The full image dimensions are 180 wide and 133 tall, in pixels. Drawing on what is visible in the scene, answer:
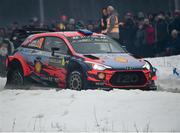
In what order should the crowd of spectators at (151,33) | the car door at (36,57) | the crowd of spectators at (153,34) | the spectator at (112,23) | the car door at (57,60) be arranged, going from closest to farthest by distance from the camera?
the car door at (57,60)
the car door at (36,57)
the spectator at (112,23)
the crowd of spectators at (151,33)
the crowd of spectators at (153,34)

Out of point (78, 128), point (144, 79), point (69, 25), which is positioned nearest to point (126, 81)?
point (144, 79)

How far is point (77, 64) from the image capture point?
45.3ft

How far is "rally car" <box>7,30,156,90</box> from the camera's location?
13.5m

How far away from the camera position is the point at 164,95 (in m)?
11.5

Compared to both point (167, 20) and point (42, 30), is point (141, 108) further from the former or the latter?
point (167, 20)

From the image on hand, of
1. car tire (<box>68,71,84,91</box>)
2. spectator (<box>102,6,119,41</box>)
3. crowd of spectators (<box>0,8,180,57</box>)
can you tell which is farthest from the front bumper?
crowd of spectators (<box>0,8,180,57</box>)

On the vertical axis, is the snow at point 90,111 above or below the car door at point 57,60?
below

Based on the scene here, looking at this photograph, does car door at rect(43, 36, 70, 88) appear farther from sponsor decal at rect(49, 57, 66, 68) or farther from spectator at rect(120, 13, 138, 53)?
spectator at rect(120, 13, 138, 53)

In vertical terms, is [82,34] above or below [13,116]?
above

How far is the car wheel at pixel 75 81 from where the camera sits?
44.9 feet

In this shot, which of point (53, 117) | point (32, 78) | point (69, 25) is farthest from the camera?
point (69, 25)

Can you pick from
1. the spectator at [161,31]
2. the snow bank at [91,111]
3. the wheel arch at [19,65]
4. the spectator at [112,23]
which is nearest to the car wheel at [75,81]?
the snow bank at [91,111]

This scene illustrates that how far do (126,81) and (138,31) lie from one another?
24.2ft

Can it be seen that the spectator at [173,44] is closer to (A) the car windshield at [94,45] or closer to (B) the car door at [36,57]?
(A) the car windshield at [94,45]
